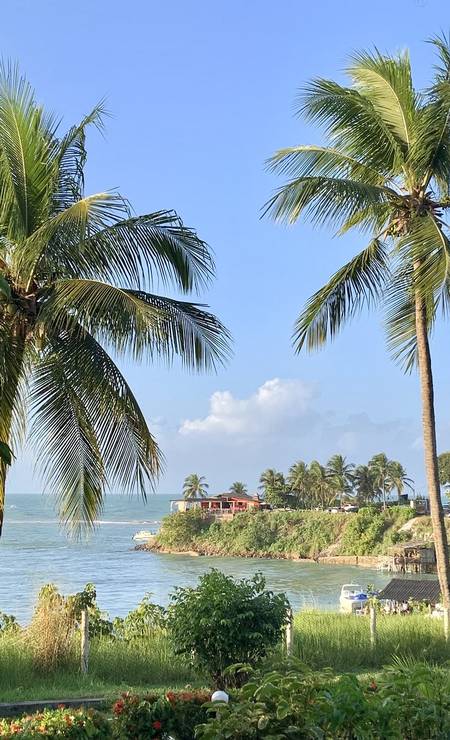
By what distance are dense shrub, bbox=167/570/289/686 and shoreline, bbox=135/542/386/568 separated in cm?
5819

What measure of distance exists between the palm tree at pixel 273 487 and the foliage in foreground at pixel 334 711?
91.2 meters

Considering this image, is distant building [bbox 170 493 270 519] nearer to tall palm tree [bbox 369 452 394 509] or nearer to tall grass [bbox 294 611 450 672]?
tall palm tree [bbox 369 452 394 509]

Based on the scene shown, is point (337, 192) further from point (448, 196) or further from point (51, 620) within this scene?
point (51, 620)

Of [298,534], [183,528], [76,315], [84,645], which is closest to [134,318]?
[76,315]

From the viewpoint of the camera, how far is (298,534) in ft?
248

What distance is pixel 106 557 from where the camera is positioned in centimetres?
7731

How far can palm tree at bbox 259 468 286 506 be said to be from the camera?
96312mm

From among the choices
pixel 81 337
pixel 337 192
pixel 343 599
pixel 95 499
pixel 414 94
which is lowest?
pixel 343 599

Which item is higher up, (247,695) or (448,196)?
(448,196)

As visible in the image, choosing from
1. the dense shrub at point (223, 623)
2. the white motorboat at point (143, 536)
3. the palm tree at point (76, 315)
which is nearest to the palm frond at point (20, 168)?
the palm tree at point (76, 315)

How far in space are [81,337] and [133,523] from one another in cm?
15179

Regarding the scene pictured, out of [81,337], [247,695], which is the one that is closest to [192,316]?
[81,337]

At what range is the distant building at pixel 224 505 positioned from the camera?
8275 centimetres

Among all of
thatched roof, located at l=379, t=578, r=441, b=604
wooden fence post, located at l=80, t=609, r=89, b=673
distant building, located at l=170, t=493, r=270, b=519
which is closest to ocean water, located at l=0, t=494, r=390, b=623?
thatched roof, located at l=379, t=578, r=441, b=604
